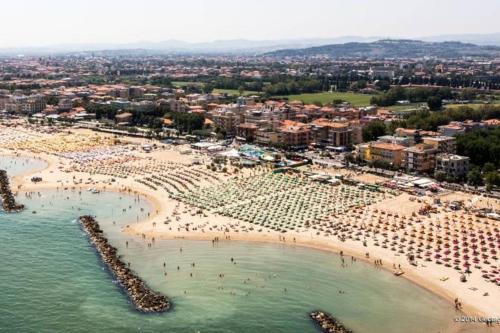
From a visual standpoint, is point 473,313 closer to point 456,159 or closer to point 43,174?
point 456,159

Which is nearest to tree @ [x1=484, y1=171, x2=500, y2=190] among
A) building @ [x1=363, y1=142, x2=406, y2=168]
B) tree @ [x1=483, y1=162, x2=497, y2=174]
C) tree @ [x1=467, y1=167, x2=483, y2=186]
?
tree @ [x1=467, y1=167, x2=483, y2=186]

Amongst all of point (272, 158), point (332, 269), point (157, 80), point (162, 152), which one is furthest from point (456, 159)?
point (157, 80)

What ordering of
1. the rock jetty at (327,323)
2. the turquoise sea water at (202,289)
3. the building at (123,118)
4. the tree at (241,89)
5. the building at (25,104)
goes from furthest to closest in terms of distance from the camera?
the tree at (241,89)
the building at (25,104)
the building at (123,118)
the turquoise sea water at (202,289)
the rock jetty at (327,323)

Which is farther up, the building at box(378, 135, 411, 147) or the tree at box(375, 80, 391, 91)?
the building at box(378, 135, 411, 147)

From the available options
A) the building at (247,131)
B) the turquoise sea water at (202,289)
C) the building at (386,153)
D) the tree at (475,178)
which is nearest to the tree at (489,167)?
the tree at (475,178)

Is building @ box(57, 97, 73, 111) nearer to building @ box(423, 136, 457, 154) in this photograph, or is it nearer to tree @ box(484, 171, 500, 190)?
building @ box(423, 136, 457, 154)

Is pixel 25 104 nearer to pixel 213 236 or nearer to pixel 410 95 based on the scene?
pixel 410 95

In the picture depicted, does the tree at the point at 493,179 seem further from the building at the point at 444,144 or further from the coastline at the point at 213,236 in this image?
the coastline at the point at 213,236
